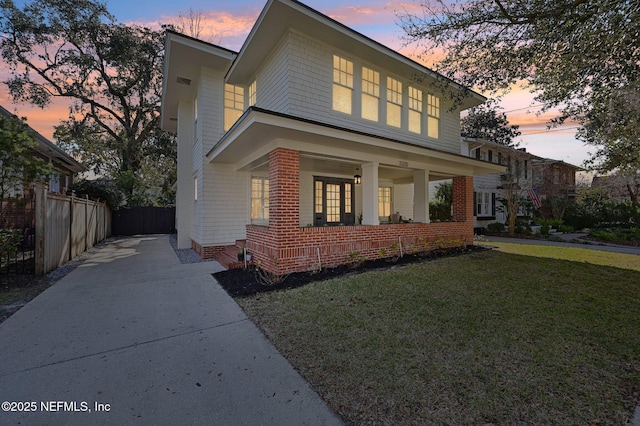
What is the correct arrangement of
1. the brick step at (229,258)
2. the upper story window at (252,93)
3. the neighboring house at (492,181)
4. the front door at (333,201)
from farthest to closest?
the neighboring house at (492,181) → the front door at (333,201) → the upper story window at (252,93) → the brick step at (229,258)

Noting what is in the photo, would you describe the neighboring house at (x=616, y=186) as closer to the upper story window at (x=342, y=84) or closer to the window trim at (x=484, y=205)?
the window trim at (x=484, y=205)

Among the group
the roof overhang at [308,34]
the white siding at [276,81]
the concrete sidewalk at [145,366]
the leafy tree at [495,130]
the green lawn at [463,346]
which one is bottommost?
the concrete sidewalk at [145,366]

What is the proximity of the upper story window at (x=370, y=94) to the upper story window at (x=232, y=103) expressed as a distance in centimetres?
424

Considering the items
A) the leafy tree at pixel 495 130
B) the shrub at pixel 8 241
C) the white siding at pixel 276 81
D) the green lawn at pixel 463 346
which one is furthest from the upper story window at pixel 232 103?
the leafy tree at pixel 495 130

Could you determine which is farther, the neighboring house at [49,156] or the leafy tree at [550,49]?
the neighboring house at [49,156]

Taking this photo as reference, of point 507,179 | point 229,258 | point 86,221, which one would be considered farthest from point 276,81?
point 507,179

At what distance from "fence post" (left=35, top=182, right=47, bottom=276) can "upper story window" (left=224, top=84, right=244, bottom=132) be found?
499 cm

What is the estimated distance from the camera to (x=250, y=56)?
8125 mm

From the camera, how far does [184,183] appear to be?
1161 cm

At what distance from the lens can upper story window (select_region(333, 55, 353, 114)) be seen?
26.3 feet

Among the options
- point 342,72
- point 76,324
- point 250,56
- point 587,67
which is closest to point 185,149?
point 250,56

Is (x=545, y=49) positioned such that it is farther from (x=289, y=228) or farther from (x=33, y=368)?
(x=33, y=368)

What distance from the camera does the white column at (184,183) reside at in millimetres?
11539

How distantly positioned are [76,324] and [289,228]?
12.6 feet
